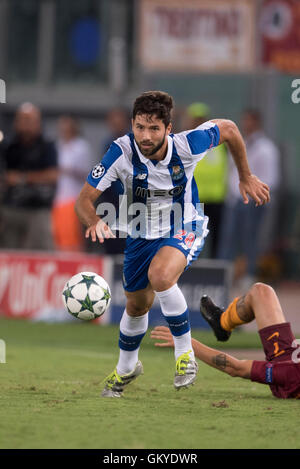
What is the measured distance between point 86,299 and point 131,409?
1062mm

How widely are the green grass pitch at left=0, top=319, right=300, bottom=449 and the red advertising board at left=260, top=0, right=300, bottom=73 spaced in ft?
22.4

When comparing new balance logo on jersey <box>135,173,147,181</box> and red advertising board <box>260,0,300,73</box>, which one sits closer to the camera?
new balance logo on jersey <box>135,173,147,181</box>

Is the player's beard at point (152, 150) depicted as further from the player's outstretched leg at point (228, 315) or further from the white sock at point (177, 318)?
the player's outstretched leg at point (228, 315)

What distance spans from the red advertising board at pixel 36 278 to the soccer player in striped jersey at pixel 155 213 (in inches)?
186

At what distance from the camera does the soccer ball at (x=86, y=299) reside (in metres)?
7.15

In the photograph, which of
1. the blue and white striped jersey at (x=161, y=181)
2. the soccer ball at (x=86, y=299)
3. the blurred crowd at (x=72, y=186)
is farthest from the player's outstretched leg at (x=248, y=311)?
the blurred crowd at (x=72, y=186)

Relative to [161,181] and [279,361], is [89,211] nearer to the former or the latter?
[161,181]

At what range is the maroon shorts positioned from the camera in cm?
650

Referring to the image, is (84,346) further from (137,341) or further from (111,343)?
(137,341)

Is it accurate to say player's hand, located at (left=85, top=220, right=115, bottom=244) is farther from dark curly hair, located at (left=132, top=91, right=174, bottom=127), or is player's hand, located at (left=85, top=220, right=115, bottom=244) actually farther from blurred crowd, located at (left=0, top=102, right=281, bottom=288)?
blurred crowd, located at (left=0, top=102, right=281, bottom=288)

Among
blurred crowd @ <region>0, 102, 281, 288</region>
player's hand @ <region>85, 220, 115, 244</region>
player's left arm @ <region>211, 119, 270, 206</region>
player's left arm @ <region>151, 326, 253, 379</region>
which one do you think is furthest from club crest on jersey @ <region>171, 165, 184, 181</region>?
blurred crowd @ <region>0, 102, 281, 288</region>

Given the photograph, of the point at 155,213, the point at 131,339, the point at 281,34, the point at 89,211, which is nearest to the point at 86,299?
the point at 131,339

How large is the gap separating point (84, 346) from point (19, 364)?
171 centimetres
